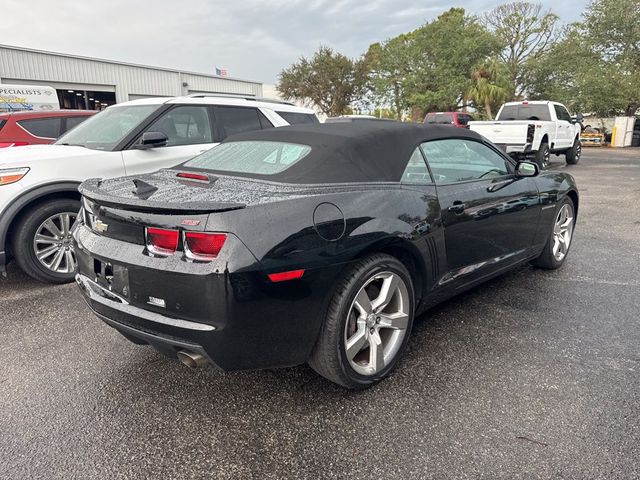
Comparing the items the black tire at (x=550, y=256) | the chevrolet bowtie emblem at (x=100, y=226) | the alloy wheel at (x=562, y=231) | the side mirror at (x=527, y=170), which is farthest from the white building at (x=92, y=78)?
the chevrolet bowtie emblem at (x=100, y=226)

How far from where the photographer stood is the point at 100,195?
2455mm

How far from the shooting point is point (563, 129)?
568 inches

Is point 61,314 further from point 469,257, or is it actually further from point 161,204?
point 469,257

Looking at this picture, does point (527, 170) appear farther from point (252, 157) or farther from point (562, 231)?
point (252, 157)

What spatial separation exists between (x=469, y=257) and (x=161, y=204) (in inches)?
83.8

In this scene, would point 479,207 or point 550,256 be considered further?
point 550,256

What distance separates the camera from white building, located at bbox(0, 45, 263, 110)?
20.9 meters

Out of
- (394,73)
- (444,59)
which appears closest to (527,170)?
(444,59)

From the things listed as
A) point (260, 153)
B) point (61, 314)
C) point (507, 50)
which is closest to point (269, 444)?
point (260, 153)

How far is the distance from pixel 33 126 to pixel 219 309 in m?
6.12

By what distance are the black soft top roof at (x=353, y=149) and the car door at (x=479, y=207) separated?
0.64 feet

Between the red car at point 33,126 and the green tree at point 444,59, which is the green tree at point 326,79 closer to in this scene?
the green tree at point 444,59

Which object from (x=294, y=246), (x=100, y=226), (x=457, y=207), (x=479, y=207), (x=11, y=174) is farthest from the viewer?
(x=11, y=174)

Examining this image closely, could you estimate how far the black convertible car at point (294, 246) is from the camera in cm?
206
